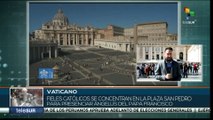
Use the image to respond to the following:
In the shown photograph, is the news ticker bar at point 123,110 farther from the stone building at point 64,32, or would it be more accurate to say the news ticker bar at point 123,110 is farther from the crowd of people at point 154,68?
the stone building at point 64,32

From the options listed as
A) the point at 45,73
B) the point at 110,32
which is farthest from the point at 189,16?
the point at 45,73

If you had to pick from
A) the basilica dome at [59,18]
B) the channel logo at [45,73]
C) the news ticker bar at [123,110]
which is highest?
the basilica dome at [59,18]

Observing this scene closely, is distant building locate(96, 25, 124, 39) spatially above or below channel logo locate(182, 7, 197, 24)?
below

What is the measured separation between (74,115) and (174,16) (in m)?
2.39

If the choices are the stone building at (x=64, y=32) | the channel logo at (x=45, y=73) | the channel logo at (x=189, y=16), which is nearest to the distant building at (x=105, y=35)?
the stone building at (x=64, y=32)

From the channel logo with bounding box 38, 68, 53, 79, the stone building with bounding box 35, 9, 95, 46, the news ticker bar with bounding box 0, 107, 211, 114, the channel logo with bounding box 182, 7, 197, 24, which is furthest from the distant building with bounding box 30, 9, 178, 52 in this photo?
the news ticker bar with bounding box 0, 107, 211, 114

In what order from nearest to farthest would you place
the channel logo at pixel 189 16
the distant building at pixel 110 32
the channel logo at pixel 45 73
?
the channel logo at pixel 189 16 → the channel logo at pixel 45 73 → the distant building at pixel 110 32

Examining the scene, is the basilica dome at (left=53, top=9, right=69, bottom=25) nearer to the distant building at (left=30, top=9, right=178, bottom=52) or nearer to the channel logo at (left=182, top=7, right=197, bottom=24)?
the distant building at (left=30, top=9, right=178, bottom=52)

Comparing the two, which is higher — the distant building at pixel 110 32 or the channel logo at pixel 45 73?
the distant building at pixel 110 32

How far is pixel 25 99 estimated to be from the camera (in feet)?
18.6

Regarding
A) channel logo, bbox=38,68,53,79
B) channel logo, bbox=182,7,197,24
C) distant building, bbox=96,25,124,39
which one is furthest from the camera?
distant building, bbox=96,25,124,39

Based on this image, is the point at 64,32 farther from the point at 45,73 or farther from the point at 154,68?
the point at 154,68

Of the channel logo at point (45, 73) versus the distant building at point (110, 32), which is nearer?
the channel logo at point (45, 73)

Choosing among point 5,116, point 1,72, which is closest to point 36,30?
point 1,72
